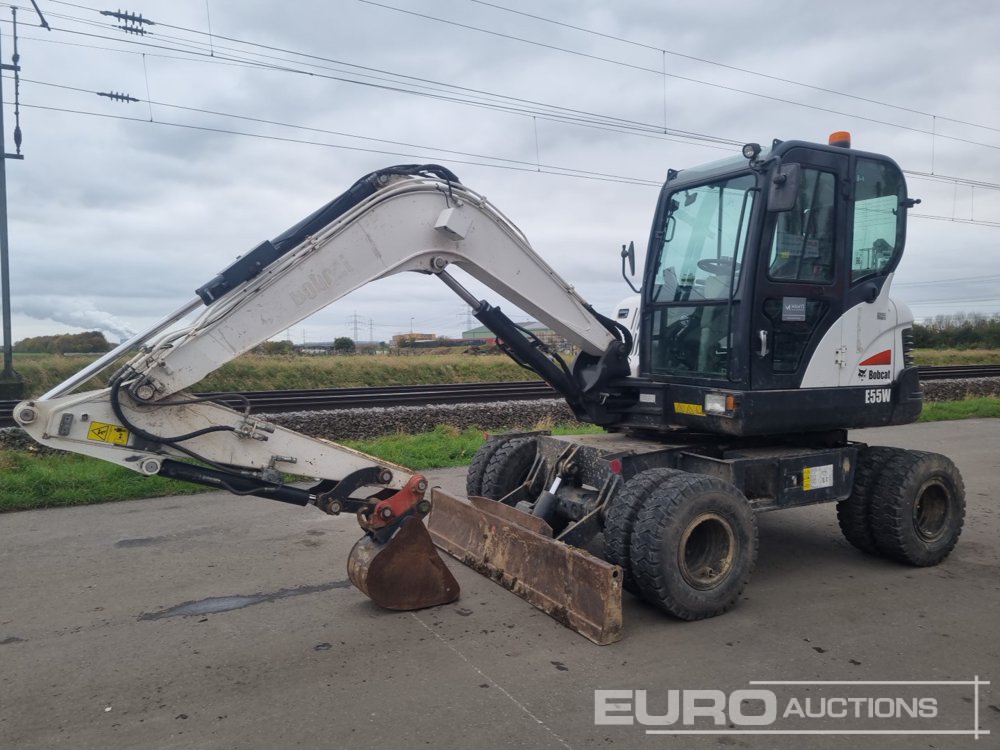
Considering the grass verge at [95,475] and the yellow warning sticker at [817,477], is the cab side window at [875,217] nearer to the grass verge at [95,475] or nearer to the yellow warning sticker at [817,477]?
the yellow warning sticker at [817,477]

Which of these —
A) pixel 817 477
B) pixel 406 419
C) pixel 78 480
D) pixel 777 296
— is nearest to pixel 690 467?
pixel 817 477

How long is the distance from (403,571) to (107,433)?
2.00 metres

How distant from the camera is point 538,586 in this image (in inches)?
197

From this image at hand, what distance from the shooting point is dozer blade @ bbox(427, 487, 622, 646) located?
14.6 feet

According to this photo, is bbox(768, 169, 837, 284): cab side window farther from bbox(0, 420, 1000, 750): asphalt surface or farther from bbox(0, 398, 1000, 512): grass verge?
bbox(0, 398, 1000, 512): grass verge

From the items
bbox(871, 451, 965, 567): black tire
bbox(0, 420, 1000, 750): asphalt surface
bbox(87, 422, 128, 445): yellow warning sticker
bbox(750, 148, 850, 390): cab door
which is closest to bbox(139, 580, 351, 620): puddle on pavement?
bbox(0, 420, 1000, 750): asphalt surface

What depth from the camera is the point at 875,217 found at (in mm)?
5895

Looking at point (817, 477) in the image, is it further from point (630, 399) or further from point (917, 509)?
point (630, 399)

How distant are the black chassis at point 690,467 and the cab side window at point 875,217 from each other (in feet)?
4.64

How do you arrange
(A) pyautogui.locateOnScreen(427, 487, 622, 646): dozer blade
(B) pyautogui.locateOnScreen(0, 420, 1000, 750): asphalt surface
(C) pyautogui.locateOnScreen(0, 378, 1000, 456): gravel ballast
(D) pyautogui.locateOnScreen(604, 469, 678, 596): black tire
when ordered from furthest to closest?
1. (C) pyautogui.locateOnScreen(0, 378, 1000, 456): gravel ballast
2. (D) pyautogui.locateOnScreen(604, 469, 678, 596): black tire
3. (A) pyautogui.locateOnScreen(427, 487, 622, 646): dozer blade
4. (B) pyautogui.locateOnScreen(0, 420, 1000, 750): asphalt surface

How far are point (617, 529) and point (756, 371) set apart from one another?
157 centimetres

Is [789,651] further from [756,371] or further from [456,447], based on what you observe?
[456,447]

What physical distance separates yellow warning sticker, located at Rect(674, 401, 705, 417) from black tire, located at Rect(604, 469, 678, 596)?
71 centimetres

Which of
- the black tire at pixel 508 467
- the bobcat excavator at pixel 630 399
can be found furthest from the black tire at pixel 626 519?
the black tire at pixel 508 467
